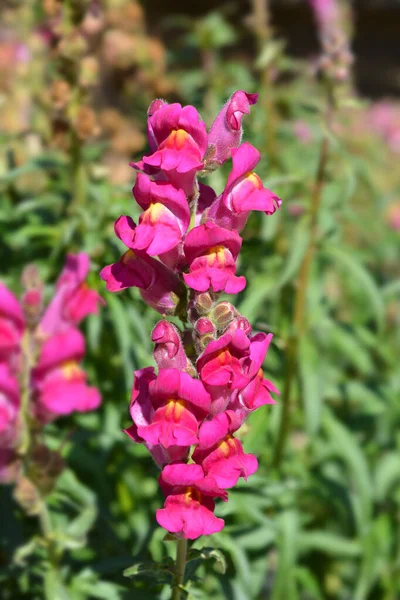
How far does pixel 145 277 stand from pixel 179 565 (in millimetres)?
613

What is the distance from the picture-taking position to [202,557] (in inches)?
62.2

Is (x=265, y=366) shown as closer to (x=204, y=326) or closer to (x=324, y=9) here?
(x=204, y=326)

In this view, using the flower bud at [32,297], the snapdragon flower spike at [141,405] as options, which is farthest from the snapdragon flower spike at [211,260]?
the flower bud at [32,297]

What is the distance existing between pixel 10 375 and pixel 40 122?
180cm

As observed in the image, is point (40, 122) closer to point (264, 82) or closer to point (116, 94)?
point (264, 82)

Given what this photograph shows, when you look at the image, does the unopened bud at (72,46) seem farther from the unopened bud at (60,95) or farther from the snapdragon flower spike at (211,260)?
the snapdragon flower spike at (211,260)

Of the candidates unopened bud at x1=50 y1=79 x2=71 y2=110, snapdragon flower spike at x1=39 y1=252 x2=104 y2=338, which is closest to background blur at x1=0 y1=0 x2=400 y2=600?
unopened bud at x1=50 y1=79 x2=71 y2=110

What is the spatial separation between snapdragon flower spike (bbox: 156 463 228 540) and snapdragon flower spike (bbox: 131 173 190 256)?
16.4 inches

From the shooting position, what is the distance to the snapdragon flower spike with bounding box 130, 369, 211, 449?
4.49ft

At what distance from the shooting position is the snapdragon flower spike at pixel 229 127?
1.48 meters

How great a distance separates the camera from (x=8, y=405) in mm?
1913

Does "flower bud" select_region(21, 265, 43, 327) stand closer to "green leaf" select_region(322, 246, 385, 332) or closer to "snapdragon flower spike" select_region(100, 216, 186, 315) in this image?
"snapdragon flower spike" select_region(100, 216, 186, 315)

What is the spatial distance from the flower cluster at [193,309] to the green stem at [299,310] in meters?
1.06

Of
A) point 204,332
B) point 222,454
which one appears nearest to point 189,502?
point 222,454
